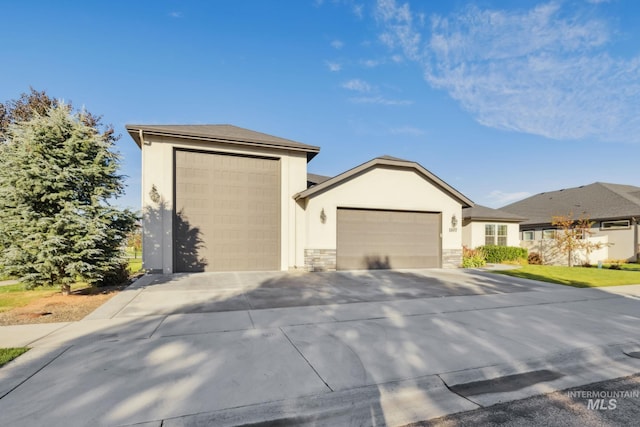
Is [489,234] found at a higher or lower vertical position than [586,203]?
lower

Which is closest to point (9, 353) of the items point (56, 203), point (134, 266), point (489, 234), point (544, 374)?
point (56, 203)

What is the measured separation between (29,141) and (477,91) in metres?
17.9

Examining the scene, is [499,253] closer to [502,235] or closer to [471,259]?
[502,235]

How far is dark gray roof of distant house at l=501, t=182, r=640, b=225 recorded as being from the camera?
21750mm

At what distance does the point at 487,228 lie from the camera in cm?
1966

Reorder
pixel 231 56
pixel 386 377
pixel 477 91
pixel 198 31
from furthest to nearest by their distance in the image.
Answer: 1. pixel 477 91
2. pixel 231 56
3. pixel 198 31
4. pixel 386 377

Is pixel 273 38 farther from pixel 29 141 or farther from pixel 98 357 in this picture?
pixel 98 357

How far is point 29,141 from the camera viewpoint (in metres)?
6.93

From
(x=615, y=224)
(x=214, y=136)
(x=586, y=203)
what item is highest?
(x=214, y=136)

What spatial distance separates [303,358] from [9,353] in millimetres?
3851

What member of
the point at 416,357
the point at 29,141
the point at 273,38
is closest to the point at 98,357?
the point at 416,357

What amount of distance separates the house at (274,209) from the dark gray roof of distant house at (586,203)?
15.1 m

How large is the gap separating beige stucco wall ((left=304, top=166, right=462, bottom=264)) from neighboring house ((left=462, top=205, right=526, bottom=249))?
5101 mm

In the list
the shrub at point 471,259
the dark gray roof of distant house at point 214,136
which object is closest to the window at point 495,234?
the shrub at point 471,259
